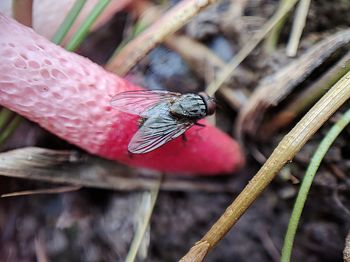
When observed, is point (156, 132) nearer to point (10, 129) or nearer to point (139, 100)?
point (139, 100)

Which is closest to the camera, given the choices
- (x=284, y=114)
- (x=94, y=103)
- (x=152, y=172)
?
(x=94, y=103)

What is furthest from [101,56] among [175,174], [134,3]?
[175,174]

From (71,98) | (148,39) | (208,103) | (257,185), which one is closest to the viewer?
(257,185)

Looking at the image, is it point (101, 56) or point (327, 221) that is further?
point (101, 56)

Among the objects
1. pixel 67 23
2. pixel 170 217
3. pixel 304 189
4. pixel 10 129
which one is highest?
pixel 67 23

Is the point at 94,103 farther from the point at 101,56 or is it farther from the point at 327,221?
the point at 327,221

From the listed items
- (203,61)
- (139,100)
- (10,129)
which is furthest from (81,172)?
(203,61)

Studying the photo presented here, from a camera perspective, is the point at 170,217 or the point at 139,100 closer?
the point at 139,100
